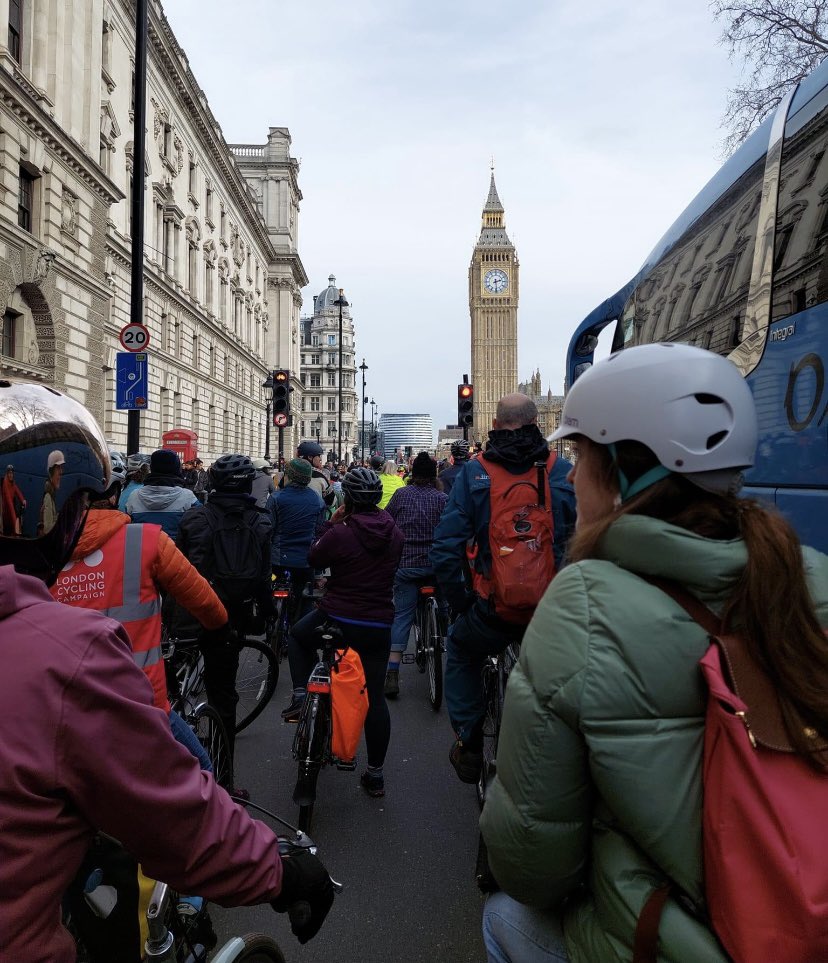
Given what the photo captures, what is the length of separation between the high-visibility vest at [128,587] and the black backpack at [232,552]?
4.95 feet

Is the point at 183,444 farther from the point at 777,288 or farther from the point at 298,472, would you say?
the point at 777,288

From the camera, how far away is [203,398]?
134 ft

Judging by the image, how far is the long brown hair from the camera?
3.82 ft

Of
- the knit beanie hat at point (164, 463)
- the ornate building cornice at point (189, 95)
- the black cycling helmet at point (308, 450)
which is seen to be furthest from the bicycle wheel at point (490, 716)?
the ornate building cornice at point (189, 95)

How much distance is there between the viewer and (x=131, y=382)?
1007 cm

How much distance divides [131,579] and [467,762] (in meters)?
1.94

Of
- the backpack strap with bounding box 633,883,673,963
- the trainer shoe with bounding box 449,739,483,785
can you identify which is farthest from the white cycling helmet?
the trainer shoe with bounding box 449,739,483,785

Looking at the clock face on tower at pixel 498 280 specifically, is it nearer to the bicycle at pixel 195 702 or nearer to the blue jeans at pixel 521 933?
the bicycle at pixel 195 702

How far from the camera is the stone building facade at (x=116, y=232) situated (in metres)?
19.2

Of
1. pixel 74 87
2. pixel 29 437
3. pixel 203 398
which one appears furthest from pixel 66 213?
pixel 29 437

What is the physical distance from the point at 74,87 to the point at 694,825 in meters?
25.5

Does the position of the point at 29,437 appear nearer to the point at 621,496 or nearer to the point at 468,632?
the point at 621,496

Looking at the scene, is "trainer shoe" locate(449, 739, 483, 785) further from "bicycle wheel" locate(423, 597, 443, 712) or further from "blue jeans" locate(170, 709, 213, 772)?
"bicycle wheel" locate(423, 597, 443, 712)

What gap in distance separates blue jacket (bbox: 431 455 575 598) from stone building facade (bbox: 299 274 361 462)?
92.8 meters
